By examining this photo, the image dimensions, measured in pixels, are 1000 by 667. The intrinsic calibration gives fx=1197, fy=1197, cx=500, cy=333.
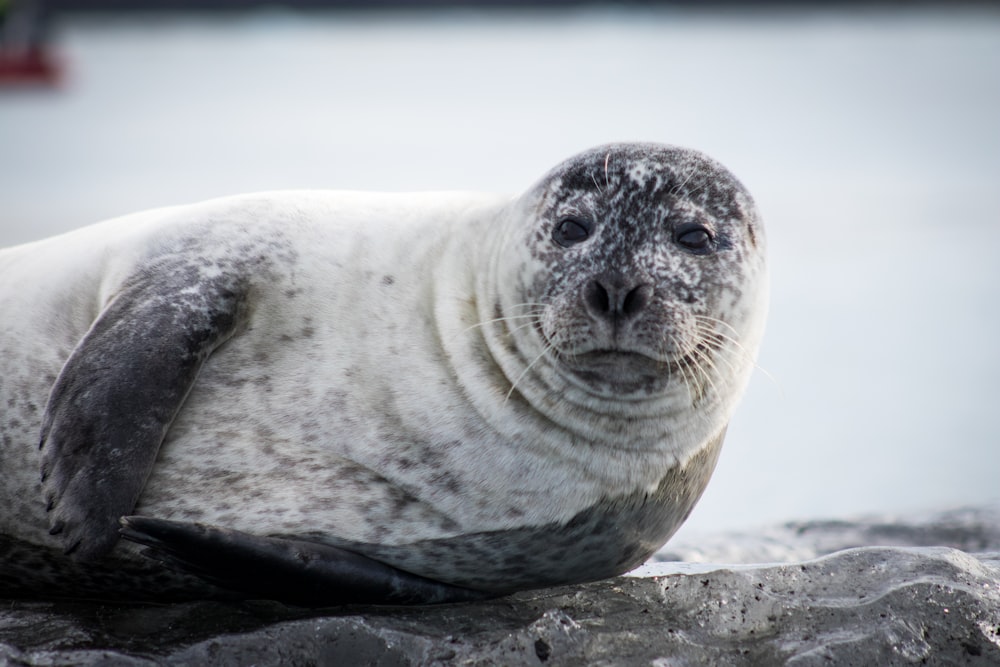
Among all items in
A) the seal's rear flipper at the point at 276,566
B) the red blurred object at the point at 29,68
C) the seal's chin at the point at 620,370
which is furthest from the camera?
the red blurred object at the point at 29,68

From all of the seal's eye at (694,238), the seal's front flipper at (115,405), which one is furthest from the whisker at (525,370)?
the seal's front flipper at (115,405)

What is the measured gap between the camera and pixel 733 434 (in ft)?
17.4

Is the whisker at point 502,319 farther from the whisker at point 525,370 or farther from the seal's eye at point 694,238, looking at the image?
the seal's eye at point 694,238

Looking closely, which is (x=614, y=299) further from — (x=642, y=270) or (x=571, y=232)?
(x=571, y=232)

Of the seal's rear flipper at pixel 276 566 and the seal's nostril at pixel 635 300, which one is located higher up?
the seal's nostril at pixel 635 300

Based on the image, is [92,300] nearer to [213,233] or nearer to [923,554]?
[213,233]

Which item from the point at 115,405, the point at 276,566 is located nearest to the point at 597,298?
the point at 276,566

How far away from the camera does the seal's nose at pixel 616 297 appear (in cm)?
212

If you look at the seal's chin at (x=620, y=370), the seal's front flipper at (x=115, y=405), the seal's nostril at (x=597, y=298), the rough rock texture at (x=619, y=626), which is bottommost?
the rough rock texture at (x=619, y=626)

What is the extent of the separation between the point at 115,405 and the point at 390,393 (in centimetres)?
52

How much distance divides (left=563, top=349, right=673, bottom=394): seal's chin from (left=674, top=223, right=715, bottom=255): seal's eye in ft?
0.74

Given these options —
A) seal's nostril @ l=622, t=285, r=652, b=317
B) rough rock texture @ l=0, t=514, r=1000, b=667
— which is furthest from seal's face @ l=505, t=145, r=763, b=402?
rough rock texture @ l=0, t=514, r=1000, b=667

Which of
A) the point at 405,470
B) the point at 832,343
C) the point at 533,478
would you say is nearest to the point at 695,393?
the point at 533,478

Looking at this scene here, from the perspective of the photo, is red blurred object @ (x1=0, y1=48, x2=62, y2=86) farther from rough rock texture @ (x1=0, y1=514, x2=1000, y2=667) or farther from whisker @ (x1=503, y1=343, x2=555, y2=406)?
whisker @ (x1=503, y1=343, x2=555, y2=406)
